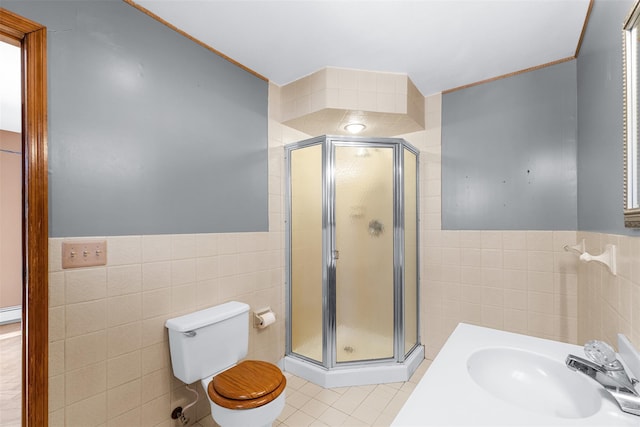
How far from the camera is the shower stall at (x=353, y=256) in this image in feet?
7.51

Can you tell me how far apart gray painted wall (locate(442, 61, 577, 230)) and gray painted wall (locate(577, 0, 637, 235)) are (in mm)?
137

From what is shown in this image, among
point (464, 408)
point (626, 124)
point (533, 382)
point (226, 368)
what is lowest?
point (226, 368)

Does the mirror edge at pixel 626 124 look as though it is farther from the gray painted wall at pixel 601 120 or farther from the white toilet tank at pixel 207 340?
the white toilet tank at pixel 207 340

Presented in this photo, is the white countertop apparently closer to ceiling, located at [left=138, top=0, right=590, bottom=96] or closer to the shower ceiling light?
ceiling, located at [left=138, top=0, right=590, bottom=96]

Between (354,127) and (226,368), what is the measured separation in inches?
79.3

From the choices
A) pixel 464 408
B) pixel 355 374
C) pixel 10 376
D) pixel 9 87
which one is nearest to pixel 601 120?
pixel 464 408

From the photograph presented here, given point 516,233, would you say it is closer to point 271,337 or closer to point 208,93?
point 271,337

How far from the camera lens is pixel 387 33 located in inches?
70.4

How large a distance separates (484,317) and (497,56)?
186 centimetres

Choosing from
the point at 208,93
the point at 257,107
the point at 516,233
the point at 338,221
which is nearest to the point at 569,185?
the point at 516,233

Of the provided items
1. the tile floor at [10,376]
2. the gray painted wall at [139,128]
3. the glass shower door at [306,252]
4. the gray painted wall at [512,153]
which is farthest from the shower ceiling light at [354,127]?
the tile floor at [10,376]

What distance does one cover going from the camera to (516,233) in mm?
2203

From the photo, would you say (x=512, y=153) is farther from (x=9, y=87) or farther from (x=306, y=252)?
(x=9, y=87)

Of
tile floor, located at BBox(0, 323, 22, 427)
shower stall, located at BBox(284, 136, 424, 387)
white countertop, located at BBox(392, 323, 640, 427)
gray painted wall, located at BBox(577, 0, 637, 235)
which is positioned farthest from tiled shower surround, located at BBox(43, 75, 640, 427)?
tile floor, located at BBox(0, 323, 22, 427)
